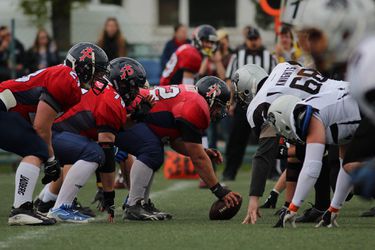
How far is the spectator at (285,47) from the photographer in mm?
12164

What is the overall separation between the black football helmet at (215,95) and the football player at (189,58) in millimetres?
3316

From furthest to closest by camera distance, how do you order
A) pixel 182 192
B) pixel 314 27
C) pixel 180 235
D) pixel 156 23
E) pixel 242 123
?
pixel 156 23 < pixel 242 123 < pixel 182 192 < pixel 180 235 < pixel 314 27

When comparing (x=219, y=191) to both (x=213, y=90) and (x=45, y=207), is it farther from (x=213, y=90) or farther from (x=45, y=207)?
(x=45, y=207)

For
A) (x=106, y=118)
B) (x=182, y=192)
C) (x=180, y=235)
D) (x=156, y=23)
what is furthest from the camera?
(x=156, y=23)

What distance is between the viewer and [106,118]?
26.3 feet

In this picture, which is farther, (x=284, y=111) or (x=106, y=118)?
(x=106, y=118)

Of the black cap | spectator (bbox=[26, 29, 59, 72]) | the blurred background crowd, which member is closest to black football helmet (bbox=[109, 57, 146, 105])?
the blurred background crowd

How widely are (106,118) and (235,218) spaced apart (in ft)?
3.91

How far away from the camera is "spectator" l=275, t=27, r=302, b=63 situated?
12.2 meters

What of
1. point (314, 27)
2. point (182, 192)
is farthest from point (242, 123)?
point (314, 27)

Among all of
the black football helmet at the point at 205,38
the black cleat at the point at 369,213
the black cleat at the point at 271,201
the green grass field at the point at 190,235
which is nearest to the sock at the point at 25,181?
the green grass field at the point at 190,235

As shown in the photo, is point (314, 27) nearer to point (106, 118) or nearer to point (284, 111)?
point (284, 111)

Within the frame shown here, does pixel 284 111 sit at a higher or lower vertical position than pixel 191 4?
higher

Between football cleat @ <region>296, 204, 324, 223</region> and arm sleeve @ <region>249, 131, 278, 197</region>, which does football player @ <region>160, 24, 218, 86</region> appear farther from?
football cleat @ <region>296, 204, 324, 223</region>
